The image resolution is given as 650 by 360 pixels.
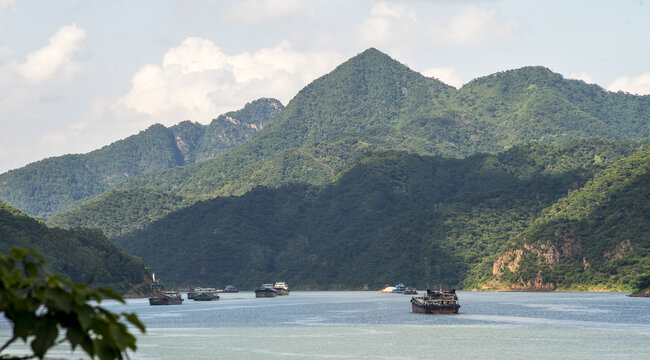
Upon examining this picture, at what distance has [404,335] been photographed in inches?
4368

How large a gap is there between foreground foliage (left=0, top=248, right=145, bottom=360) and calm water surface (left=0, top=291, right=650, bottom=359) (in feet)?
247

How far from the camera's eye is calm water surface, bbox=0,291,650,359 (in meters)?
88.1

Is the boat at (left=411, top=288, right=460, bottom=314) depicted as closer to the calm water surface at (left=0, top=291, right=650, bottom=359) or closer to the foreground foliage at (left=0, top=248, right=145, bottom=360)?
the calm water surface at (left=0, top=291, right=650, bottom=359)

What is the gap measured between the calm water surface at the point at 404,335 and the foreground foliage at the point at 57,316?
247 feet

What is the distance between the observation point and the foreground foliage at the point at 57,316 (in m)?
10.3

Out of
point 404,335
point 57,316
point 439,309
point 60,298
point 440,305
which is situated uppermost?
point 440,305

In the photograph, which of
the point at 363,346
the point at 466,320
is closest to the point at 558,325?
the point at 466,320

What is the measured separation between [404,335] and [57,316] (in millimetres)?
103115

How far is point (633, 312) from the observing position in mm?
151250

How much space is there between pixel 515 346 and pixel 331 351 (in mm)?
21155

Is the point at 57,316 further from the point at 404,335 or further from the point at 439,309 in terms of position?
the point at 439,309

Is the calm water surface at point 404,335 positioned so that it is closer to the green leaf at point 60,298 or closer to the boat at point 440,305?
the boat at point 440,305

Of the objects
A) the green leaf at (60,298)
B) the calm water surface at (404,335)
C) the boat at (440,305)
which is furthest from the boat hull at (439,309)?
the green leaf at (60,298)

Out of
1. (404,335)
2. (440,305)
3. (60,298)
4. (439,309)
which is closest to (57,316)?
(60,298)
